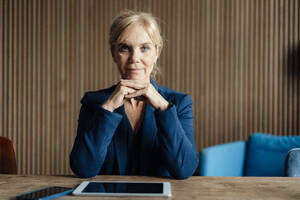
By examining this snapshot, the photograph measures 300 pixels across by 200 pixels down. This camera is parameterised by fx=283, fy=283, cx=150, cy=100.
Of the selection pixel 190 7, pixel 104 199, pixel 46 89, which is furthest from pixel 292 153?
pixel 46 89

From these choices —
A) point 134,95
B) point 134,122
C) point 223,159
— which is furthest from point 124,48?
point 223,159

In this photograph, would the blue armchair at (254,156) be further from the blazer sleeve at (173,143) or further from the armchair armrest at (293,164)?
the blazer sleeve at (173,143)

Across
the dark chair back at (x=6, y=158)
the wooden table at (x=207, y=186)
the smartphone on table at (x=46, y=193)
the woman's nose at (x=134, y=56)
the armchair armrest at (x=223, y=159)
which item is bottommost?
the armchair armrest at (x=223, y=159)

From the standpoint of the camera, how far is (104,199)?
89 cm

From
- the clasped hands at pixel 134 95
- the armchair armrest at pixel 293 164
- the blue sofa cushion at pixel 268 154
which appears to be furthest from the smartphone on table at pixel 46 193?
the blue sofa cushion at pixel 268 154

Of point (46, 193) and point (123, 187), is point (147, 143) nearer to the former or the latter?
point (123, 187)

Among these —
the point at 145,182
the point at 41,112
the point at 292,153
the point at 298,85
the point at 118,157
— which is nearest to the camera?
the point at 145,182

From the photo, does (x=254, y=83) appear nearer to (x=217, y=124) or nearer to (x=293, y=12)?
(x=217, y=124)

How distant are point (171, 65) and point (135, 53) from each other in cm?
190

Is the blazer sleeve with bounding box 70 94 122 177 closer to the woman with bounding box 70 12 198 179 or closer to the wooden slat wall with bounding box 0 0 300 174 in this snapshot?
the woman with bounding box 70 12 198 179

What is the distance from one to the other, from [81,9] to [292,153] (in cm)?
289

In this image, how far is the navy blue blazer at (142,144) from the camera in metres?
1.27

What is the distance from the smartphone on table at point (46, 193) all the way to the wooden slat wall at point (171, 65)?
249 cm

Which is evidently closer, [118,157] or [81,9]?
[118,157]
